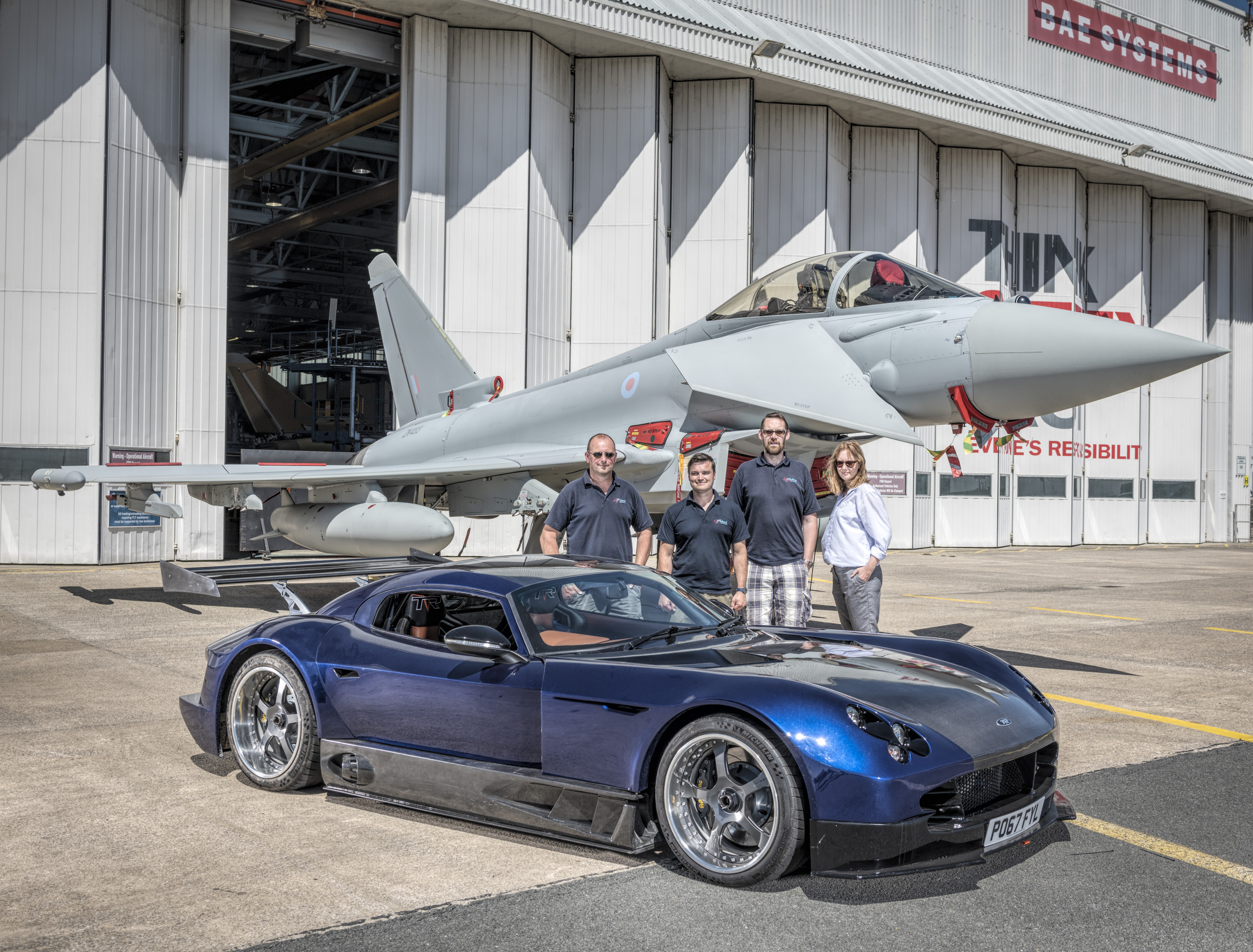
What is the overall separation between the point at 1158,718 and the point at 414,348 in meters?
11.7

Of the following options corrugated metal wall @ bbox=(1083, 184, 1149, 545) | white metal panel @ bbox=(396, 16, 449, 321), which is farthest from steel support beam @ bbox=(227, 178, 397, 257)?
corrugated metal wall @ bbox=(1083, 184, 1149, 545)

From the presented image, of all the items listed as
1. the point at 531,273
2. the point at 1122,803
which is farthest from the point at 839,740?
the point at 531,273

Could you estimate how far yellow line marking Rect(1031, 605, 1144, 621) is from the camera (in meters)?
11.4

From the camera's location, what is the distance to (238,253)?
3791 centimetres

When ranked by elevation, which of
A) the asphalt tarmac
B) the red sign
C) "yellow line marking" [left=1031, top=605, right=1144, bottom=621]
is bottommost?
"yellow line marking" [left=1031, top=605, right=1144, bottom=621]

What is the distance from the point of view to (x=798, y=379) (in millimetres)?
10055

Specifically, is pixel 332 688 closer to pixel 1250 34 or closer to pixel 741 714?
pixel 741 714

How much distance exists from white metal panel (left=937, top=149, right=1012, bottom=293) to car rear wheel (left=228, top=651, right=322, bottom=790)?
25.1 m

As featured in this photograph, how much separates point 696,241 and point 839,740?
806 inches

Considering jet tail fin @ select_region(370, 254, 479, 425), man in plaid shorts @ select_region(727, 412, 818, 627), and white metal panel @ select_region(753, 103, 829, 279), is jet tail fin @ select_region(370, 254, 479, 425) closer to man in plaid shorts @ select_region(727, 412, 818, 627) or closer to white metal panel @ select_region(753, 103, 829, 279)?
man in plaid shorts @ select_region(727, 412, 818, 627)

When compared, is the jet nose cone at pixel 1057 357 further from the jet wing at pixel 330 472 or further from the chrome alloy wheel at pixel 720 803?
the chrome alloy wheel at pixel 720 803

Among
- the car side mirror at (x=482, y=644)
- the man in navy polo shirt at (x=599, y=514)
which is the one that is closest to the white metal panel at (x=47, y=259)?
the man in navy polo shirt at (x=599, y=514)

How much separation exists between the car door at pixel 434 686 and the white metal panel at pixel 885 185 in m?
23.1

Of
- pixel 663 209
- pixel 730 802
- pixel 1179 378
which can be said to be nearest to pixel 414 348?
pixel 663 209
